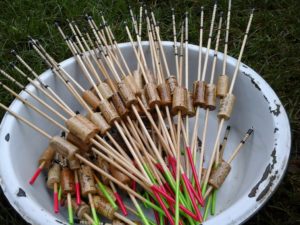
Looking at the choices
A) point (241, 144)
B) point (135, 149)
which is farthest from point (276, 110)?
point (135, 149)

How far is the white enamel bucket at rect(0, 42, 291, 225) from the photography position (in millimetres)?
1709

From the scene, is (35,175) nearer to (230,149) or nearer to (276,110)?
(230,149)

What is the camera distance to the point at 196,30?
3.19 metres

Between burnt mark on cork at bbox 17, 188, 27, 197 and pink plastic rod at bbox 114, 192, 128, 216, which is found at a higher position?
burnt mark on cork at bbox 17, 188, 27, 197

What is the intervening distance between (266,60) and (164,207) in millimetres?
1586

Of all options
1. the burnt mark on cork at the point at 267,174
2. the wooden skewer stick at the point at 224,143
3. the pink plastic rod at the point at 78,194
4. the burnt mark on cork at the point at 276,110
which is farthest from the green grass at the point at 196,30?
the pink plastic rod at the point at 78,194

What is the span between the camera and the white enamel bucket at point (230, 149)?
1.71 meters

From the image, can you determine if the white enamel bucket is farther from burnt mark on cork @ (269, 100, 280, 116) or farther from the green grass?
the green grass

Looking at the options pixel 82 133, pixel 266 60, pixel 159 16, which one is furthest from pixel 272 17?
pixel 82 133

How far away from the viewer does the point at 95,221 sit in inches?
72.5

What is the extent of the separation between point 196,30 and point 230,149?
46.7 inches

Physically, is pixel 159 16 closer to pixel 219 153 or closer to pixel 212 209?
pixel 219 153

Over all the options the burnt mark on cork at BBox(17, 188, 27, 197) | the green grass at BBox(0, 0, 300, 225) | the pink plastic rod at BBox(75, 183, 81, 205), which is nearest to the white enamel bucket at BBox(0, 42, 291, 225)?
the burnt mark on cork at BBox(17, 188, 27, 197)

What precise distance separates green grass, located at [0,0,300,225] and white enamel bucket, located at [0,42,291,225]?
53 cm
